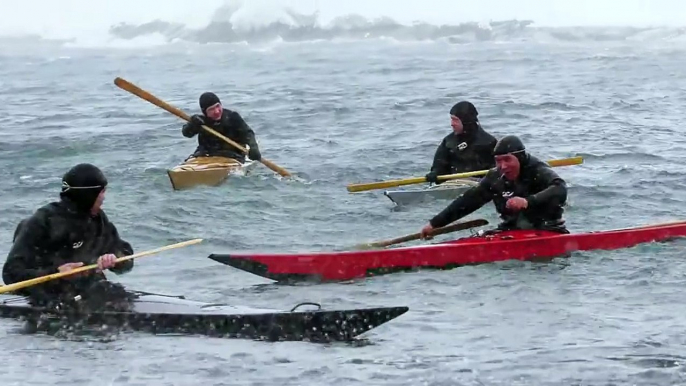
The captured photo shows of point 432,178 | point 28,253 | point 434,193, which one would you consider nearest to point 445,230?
point 432,178

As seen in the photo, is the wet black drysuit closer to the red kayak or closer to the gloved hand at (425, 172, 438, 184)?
the red kayak

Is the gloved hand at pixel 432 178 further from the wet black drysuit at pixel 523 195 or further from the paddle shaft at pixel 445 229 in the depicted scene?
the wet black drysuit at pixel 523 195

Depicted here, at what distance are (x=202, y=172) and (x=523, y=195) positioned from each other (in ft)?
17.5

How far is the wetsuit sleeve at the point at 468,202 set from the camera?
10094 mm

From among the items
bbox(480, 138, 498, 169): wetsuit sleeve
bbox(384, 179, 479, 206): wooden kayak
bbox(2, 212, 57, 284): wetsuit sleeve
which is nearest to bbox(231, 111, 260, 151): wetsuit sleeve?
bbox(384, 179, 479, 206): wooden kayak

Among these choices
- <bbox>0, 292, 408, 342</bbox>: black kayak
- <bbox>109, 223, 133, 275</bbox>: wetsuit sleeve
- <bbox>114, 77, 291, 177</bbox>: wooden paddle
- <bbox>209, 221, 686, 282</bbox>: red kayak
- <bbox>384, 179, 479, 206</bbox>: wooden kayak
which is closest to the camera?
<bbox>0, 292, 408, 342</bbox>: black kayak

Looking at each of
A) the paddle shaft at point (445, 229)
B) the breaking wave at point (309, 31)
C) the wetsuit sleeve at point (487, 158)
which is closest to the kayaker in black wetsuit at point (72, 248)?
the paddle shaft at point (445, 229)

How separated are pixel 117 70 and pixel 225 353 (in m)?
25.6

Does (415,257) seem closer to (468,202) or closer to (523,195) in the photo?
(468,202)

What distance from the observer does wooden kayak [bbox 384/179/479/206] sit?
43.4 feet

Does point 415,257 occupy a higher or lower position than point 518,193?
lower

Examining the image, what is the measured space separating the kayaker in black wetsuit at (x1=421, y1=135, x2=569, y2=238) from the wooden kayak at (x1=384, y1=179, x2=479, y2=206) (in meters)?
2.87

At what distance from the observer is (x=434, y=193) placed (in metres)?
13.4

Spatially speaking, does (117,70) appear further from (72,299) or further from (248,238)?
(72,299)
